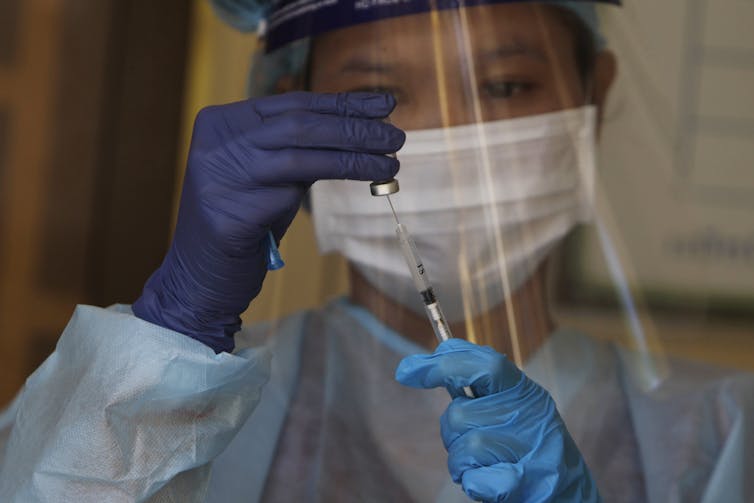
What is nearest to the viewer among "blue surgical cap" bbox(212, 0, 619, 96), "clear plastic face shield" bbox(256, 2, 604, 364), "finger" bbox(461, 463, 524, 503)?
"finger" bbox(461, 463, 524, 503)

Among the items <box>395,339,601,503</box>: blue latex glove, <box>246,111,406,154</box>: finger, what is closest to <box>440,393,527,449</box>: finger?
<box>395,339,601,503</box>: blue latex glove

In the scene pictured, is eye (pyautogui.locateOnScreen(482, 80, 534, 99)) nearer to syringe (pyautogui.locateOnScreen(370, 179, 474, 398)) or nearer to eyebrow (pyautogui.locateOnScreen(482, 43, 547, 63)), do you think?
eyebrow (pyautogui.locateOnScreen(482, 43, 547, 63))

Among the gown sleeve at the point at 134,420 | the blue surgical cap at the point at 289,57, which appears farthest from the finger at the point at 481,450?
the blue surgical cap at the point at 289,57

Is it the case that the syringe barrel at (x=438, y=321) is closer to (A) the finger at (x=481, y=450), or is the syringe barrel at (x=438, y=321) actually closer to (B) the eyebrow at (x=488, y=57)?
(A) the finger at (x=481, y=450)

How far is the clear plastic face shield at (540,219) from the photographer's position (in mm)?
864

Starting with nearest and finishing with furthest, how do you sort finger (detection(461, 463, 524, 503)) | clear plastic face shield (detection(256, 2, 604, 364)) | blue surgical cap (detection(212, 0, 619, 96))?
finger (detection(461, 463, 524, 503))
clear plastic face shield (detection(256, 2, 604, 364))
blue surgical cap (detection(212, 0, 619, 96))

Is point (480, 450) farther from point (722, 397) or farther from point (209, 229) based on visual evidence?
point (722, 397)

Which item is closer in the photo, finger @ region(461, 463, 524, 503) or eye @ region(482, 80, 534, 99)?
finger @ region(461, 463, 524, 503)

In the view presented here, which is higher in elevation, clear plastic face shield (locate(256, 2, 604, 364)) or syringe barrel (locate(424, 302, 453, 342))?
clear plastic face shield (locate(256, 2, 604, 364))

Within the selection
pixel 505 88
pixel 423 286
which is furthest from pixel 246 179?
pixel 505 88

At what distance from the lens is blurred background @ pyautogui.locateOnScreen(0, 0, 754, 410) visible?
102 cm

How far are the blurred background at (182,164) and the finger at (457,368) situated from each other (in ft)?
0.74

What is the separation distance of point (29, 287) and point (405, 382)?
1.25 m

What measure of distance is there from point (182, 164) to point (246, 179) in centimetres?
78
